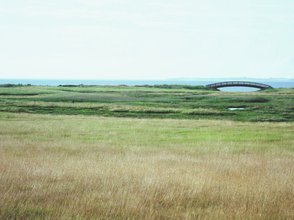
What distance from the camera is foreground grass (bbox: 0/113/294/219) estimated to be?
11.5 metres

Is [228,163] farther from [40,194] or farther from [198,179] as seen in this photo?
[40,194]

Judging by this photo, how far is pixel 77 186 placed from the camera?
14.0 m

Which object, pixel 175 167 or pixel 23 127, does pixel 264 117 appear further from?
pixel 175 167

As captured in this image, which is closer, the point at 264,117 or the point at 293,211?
the point at 293,211

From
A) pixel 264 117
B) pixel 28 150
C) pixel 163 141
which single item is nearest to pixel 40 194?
pixel 28 150

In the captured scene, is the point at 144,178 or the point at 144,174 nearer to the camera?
the point at 144,178

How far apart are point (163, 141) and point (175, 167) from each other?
37.5 ft

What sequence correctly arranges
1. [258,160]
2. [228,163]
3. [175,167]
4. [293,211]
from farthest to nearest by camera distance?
[258,160] < [228,163] < [175,167] < [293,211]

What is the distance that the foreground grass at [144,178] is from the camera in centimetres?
1148

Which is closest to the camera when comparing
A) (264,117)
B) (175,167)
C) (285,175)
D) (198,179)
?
(198,179)

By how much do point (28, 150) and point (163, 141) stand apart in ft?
30.6

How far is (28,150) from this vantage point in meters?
22.6

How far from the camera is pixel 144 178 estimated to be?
50.6 feet

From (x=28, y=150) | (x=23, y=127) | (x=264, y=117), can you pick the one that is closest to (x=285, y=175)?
(x=28, y=150)
